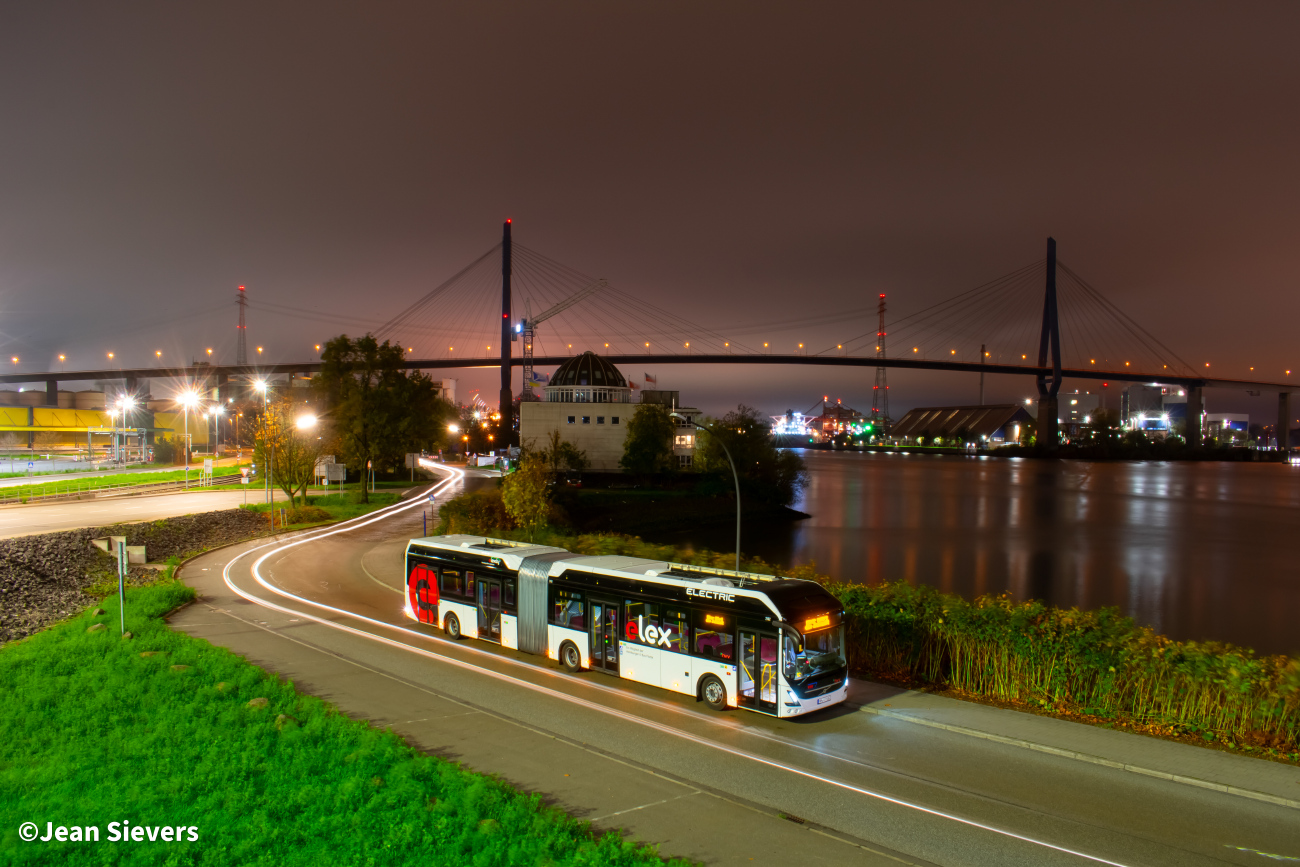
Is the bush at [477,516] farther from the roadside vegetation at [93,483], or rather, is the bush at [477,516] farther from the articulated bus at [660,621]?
the roadside vegetation at [93,483]

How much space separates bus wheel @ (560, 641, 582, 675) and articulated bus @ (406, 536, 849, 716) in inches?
1.1

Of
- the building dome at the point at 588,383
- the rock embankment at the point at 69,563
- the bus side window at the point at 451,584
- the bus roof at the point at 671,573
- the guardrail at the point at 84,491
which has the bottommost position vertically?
the rock embankment at the point at 69,563

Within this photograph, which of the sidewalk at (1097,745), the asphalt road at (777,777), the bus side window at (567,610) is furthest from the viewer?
the bus side window at (567,610)

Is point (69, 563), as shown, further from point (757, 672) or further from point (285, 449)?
point (757, 672)

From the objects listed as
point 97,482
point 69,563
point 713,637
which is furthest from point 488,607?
point 97,482

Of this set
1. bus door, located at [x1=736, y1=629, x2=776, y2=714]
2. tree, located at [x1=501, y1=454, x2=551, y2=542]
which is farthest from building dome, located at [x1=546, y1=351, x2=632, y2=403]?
bus door, located at [x1=736, y1=629, x2=776, y2=714]

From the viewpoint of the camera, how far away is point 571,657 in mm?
14297

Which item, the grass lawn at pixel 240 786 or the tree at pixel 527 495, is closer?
the grass lawn at pixel 240 786

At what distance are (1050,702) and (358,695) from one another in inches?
447

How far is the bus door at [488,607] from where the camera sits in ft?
52.6

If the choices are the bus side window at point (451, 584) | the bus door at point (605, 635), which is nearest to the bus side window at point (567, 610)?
the bus door at point (605, 635)

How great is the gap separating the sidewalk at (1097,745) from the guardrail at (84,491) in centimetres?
4591

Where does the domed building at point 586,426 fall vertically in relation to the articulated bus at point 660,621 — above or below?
above

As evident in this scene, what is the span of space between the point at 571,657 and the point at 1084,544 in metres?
55.1
